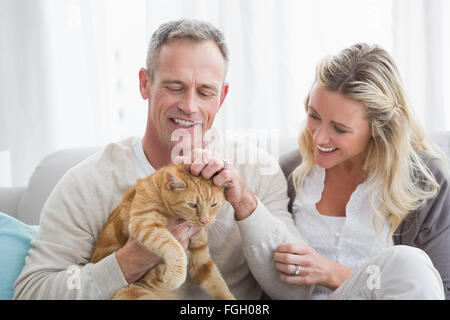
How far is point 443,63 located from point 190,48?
1.41 metres

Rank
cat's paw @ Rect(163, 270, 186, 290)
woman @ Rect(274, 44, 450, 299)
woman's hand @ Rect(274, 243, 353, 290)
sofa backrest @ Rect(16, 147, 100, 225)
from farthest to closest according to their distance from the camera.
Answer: sofa backrest @ Rect(16, 147, 100, 225), woman @ Rect(274, 44, 450, 299), woman's hand @ Rect(274, 243, 353, 290), cat's paw @ Rect(163, 270, 186, 290)

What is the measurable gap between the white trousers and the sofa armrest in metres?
1.39

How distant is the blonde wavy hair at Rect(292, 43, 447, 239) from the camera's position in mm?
1250

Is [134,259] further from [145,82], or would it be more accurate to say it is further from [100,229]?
[145,82]

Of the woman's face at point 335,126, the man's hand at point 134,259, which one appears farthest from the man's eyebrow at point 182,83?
the man's hand at point 134,259

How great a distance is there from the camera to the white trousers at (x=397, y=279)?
0.92 metres

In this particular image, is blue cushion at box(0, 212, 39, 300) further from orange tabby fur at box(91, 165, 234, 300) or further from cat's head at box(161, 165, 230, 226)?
cat's head at box(161, 165, 230, 226)

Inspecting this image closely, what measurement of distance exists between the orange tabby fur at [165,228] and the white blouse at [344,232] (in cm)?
32

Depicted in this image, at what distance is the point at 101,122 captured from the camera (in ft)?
7.32

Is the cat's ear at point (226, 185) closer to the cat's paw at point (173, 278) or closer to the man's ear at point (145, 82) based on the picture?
the cat's paw at point (173, 278)

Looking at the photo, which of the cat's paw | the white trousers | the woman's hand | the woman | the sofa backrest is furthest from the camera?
the sofa backrest

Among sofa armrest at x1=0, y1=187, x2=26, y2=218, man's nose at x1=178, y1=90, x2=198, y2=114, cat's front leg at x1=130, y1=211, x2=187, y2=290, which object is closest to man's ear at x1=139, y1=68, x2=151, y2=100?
man's nose at x1=178, y1=90, x2=198, y2=114

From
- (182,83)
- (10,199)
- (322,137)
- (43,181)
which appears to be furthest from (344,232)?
(10,199)

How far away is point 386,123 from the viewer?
1.30 metres
